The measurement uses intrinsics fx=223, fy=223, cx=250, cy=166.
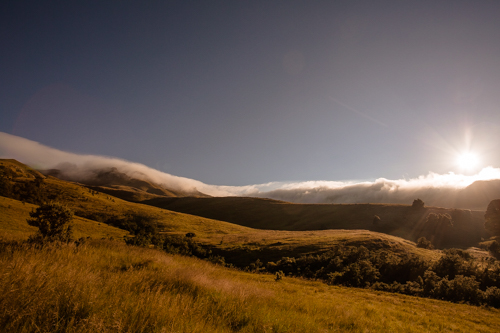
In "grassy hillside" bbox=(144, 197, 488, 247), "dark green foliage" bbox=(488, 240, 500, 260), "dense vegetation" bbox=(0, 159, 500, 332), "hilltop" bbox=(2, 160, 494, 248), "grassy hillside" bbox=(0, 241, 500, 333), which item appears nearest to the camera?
"grassy hillside" bbox=(0, 241, 500, 333)

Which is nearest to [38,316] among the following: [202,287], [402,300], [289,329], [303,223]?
[202,287]

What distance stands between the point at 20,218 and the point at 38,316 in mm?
53613

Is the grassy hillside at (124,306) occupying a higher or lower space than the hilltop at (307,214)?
higher

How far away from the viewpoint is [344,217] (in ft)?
424

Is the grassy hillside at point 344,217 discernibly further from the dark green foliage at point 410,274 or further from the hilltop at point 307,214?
the dark green foliage at point 410,274

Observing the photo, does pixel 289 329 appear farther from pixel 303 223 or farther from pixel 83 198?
pixel 303 223

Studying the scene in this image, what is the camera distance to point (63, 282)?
4598 mm

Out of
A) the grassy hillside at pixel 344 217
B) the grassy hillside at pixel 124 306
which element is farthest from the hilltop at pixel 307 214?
the grassy hillside at pixel 124 306

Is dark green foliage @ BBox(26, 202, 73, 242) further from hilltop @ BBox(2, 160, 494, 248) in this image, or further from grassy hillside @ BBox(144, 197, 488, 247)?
grassy hillside @ BBox(144, 197, 488, 247)

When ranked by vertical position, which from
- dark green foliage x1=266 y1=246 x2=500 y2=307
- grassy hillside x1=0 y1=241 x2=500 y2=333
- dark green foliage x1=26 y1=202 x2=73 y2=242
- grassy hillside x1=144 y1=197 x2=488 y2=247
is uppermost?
grassy hillside x1=0 y1=241 x2=500 y2=333

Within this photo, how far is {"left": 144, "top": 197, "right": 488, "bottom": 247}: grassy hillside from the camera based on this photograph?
311 ft

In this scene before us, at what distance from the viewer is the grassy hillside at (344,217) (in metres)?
94.7

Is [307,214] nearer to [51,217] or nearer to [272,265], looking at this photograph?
[272,265]

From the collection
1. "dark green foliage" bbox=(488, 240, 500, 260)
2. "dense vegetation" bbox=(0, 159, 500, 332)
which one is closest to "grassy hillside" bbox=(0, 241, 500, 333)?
"dense vegetation" bbox=(0, 159, 500, 332)
